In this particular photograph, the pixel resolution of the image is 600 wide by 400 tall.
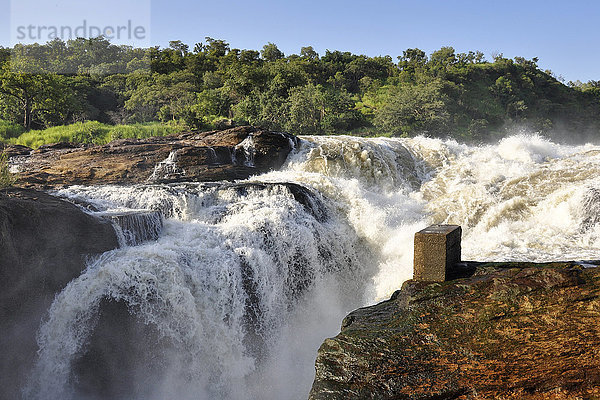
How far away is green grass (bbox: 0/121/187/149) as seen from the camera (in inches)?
722

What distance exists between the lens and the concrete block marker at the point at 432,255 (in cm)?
516

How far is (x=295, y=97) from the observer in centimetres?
2536

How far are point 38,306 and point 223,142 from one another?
31.6 ft

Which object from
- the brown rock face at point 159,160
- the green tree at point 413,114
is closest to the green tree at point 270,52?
the green tree at point 413,114

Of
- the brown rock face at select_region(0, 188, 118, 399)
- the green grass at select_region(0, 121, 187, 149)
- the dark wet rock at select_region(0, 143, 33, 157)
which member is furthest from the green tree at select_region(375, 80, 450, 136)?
the brown rock face at select_region(0, 188, 118, 399)

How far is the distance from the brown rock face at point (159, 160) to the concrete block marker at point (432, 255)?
335 inches

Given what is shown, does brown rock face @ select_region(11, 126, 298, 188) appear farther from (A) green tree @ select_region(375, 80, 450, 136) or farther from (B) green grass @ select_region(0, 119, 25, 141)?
(A) green tree @ select_region(375, 80, 450, 136)

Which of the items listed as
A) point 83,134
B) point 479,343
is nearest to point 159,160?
point 83,134

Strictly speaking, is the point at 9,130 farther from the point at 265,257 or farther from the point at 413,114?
the point at 413,114

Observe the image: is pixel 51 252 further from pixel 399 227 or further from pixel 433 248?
pixel 399 227

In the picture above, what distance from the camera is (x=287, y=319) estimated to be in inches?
317

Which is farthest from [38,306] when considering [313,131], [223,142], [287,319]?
[313,131]

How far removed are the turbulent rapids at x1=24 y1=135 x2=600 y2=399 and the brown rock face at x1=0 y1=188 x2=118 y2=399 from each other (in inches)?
6.9

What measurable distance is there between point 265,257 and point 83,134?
50.4ft
